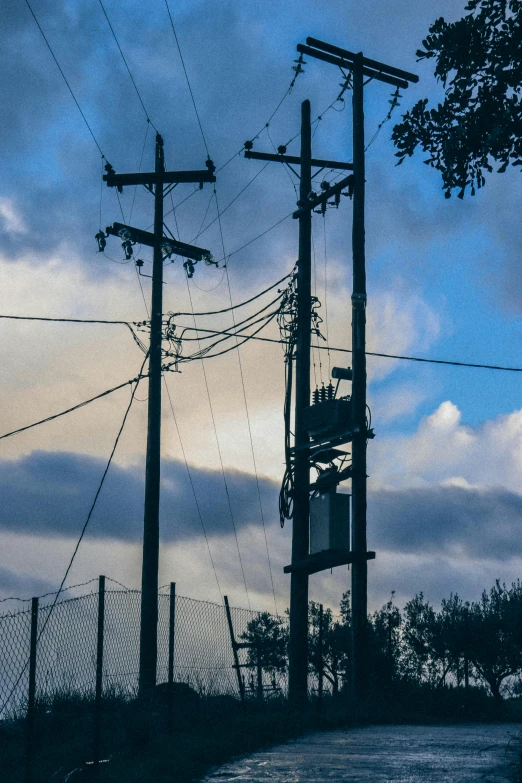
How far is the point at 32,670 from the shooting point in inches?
418

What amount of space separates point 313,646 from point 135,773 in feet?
92.1

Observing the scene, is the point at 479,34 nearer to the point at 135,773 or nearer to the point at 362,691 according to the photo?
the point at 135,773

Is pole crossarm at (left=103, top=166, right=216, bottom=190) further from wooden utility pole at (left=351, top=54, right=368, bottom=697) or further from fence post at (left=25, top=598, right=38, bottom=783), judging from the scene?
fence post at (left=25, top=598, right=38, bottom=783)

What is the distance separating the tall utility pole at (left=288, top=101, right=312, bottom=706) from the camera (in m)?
18.2

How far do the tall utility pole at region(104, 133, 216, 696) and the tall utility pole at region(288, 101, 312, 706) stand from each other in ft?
8.66

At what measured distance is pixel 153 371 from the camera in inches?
827

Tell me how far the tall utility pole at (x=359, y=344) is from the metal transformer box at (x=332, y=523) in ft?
0.52

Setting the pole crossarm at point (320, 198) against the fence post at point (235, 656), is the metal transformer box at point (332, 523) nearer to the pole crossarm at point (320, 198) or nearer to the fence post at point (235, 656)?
the fence post at point (235, 656)

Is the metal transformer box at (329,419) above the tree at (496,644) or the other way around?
above

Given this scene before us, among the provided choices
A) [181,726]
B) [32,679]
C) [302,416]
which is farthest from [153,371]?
[32,679]

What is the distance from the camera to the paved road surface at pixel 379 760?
31.1ft

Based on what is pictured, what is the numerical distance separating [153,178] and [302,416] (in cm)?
735

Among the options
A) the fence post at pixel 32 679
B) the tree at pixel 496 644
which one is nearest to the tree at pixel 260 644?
the fence post at pixel 32 679

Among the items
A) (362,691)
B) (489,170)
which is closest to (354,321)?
(362,691)
